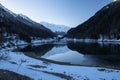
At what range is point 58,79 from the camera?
21.4m

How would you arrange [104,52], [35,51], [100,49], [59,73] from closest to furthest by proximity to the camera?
[59,73] < [104,52] < [35,51] < [100,49]

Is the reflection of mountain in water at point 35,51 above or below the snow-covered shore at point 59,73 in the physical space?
below

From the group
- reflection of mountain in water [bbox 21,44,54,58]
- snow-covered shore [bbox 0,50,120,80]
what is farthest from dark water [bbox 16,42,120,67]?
snow-covered shore [bbox 0,50,120,80]

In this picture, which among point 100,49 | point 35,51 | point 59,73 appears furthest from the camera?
point 100,49

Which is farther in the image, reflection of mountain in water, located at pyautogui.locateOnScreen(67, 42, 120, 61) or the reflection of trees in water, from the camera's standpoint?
reflection of mountain in water, located at pyautogui.locateOnScreen(67, 42, 120, 61)

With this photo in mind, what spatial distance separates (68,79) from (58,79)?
156 cm

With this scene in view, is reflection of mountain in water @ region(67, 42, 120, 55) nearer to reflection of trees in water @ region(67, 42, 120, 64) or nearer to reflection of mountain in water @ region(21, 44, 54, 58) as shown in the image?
reflection of trees in water @ region(67, 42, 120, 64)

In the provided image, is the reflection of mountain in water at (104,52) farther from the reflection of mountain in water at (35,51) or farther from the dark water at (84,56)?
the reflection of mountain in water at (35,51)

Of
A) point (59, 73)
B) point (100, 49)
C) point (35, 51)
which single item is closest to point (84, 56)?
point (35, 51)

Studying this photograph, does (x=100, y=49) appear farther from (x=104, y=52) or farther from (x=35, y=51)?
(x=35, y=51)

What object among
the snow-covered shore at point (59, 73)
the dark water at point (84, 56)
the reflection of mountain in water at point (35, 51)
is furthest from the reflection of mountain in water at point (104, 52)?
the snow-covered shore at point (59, 73)

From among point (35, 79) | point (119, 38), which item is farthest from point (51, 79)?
point (119, 38)

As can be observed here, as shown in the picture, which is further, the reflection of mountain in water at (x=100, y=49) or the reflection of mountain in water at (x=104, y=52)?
the reflection of mountain in water at (x=100, y=49)

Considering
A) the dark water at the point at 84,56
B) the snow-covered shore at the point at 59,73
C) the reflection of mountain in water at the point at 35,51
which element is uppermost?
the snow-covered shore at the point at 59,73
